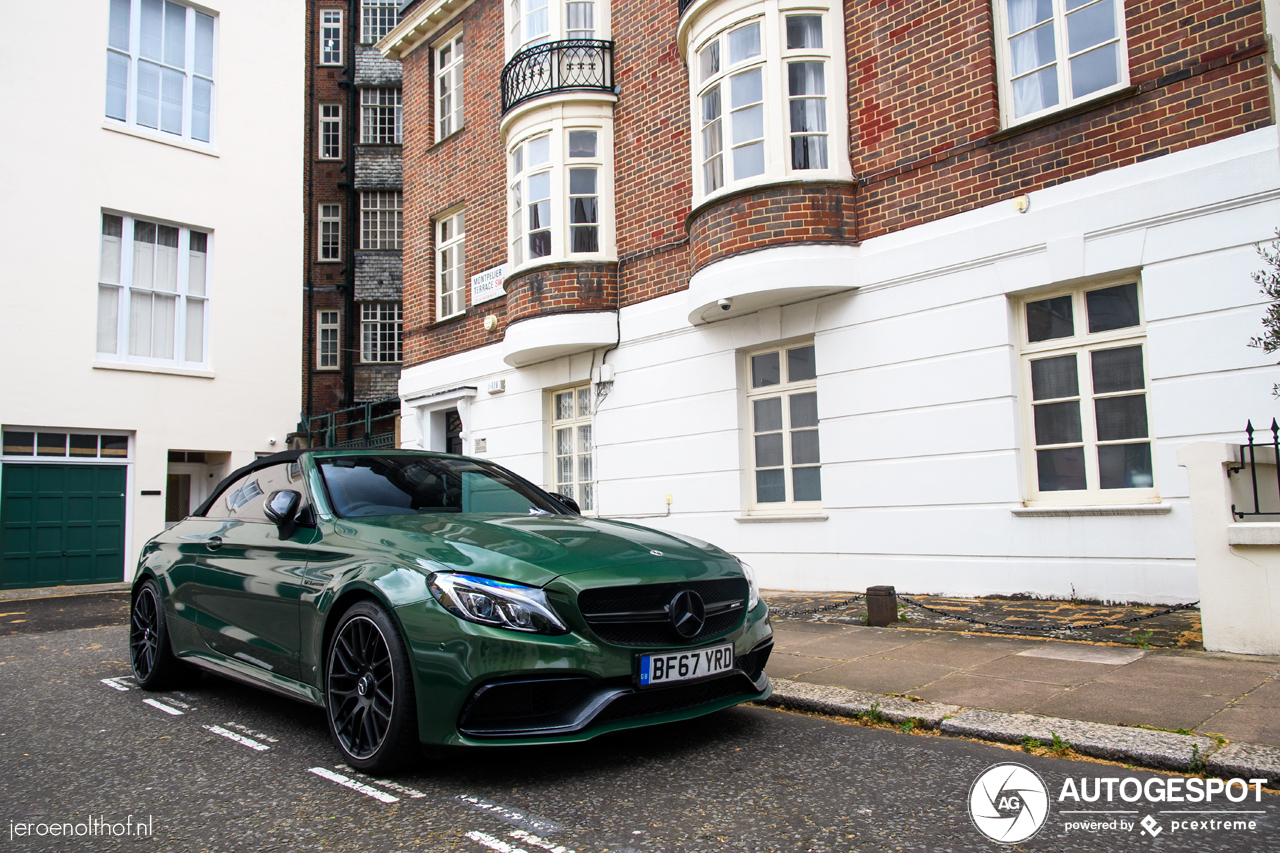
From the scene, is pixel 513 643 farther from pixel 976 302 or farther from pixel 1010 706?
pixel 976 302

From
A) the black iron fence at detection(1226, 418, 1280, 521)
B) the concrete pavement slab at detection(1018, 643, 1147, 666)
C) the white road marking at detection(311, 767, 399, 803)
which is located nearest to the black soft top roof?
the white road marking at detection(311, 767, 399, 803)

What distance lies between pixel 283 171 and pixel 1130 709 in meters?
20.3

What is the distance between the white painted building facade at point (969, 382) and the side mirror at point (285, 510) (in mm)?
6397

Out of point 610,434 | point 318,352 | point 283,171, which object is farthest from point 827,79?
point 318,352

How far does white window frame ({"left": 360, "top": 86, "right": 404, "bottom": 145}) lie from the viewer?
92.3 feet

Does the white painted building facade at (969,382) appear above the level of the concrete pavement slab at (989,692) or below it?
above

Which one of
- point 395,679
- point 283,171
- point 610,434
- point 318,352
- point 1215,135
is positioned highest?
point 283,171

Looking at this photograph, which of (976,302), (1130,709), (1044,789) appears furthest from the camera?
(976,302)

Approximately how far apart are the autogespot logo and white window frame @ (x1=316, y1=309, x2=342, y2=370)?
26.5 metres

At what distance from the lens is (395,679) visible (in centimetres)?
359

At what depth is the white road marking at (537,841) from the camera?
9.56 feet

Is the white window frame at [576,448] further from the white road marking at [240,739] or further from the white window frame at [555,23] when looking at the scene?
the white road marking at [240,739]

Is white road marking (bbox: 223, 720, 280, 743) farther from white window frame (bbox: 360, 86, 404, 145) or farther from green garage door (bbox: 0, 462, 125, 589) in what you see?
white window frame (bbox: 360, 86, 404, 145)

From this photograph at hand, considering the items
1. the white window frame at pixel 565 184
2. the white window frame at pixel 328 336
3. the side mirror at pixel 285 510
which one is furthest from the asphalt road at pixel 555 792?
the white window frame at pixel 328 336
